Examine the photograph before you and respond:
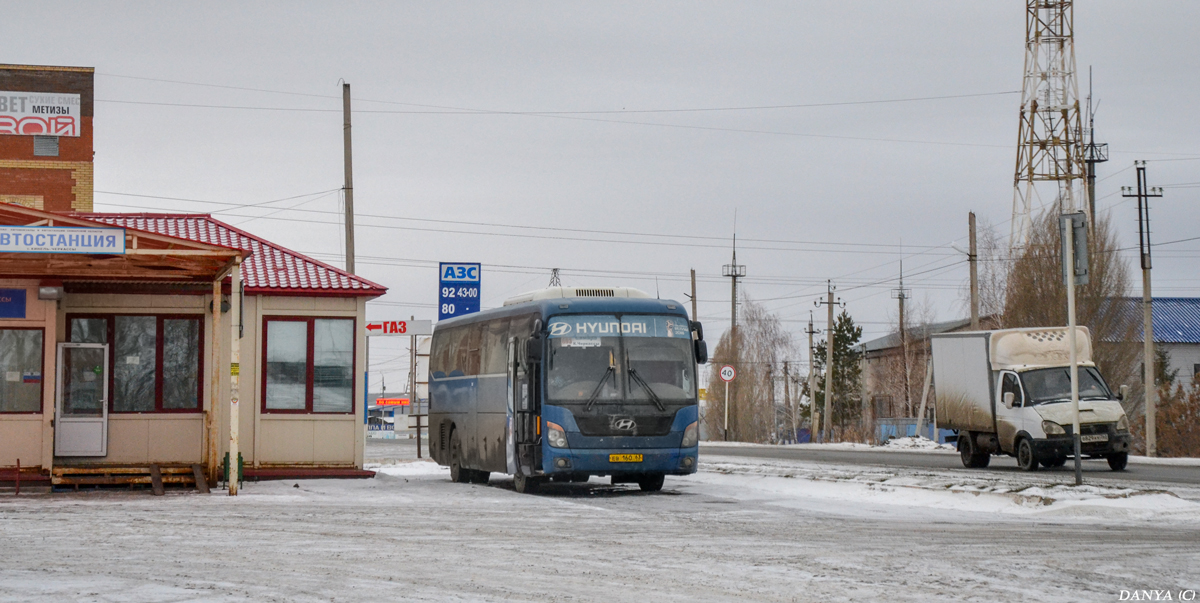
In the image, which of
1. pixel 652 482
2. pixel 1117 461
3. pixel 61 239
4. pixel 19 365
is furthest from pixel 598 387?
pixel 1117 461

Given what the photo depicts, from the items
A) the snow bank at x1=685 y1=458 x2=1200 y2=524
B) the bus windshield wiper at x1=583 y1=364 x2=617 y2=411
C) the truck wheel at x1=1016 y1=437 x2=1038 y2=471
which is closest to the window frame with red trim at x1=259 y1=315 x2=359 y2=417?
the bus windshield wiper at x1=583 y1=364 x2=617 y2=411

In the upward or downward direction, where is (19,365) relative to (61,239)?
downward

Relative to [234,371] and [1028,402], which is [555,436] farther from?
[1028,402]

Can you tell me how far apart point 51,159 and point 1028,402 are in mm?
36468

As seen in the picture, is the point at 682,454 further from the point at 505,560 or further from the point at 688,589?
the point at 688,589

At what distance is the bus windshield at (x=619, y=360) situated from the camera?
20516 millimetres

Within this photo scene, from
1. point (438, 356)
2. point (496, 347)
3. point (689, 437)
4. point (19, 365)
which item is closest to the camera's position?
point (689, 437)

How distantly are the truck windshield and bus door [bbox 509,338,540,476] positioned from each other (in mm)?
11144

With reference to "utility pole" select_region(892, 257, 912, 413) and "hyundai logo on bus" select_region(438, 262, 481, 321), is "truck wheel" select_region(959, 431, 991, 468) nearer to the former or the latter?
"hyundai logo on bus" select_region(438, 262, 481, 321)

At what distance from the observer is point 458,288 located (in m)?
26.4

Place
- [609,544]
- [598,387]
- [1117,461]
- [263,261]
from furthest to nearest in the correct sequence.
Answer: [1117,461], [263,261], [598,387], [609,544]

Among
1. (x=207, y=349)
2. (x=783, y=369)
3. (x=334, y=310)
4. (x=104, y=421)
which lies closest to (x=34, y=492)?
(x=104, y=421)

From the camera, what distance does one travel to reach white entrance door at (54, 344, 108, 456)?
22.8 meters

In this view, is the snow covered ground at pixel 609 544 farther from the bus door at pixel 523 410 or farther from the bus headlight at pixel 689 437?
the bus headlight at pixel 689 437
